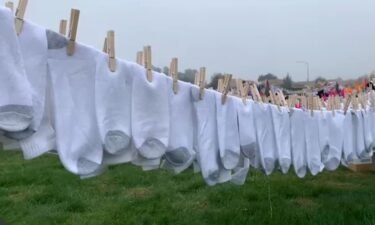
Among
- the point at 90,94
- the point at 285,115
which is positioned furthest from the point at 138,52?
the point at 285,115

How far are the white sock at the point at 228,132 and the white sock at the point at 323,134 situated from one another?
1.16 m

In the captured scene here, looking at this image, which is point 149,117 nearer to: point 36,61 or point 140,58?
point 140,58

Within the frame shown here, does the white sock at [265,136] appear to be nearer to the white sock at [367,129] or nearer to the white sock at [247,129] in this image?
the white sock at [247,129]

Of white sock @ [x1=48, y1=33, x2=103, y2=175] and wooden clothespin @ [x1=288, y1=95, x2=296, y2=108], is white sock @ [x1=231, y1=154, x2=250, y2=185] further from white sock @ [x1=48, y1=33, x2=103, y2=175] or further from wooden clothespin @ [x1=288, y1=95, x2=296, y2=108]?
white sock @ [x1=48, y1=33, x2=103, y2=175]

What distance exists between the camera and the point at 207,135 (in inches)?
90.4

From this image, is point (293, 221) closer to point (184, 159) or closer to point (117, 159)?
point (184, 159)

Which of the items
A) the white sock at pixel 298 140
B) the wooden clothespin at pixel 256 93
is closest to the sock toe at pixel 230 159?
the wooden clothespin at pixel 256 93

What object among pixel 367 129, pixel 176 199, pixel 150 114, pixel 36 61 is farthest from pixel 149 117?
pixel 176 199

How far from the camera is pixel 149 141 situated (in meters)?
1.97

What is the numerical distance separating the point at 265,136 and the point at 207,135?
2.03ft

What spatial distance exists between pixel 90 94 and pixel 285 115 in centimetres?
158

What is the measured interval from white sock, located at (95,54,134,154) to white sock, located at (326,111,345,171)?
2.07 meters

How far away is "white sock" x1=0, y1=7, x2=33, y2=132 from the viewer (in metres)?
1.42

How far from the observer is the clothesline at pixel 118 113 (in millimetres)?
1489
